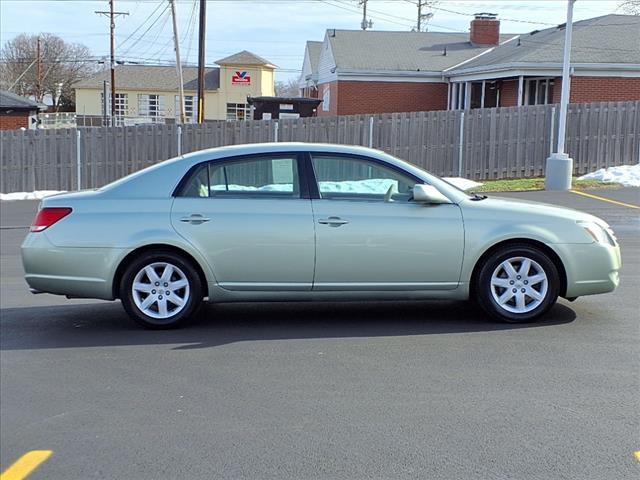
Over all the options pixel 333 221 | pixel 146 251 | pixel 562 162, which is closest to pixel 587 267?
pixel 333 221

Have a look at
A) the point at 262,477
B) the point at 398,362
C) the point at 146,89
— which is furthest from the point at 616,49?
the point at 146,89

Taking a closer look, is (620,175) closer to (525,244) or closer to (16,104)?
(525,244)

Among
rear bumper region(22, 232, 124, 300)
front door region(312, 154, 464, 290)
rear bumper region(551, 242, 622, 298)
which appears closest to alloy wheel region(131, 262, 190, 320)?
rear bumper region(22, 232, 124, 300)

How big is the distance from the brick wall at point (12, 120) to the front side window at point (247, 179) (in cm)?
3190

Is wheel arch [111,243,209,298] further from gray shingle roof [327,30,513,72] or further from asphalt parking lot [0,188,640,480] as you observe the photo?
gray shingle roof [327,30,513,72]

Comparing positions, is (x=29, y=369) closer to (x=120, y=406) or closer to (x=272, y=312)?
(x=120, y=406)

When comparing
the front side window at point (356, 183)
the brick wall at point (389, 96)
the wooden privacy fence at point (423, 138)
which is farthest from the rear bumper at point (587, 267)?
the brick wall at point (389, 96)

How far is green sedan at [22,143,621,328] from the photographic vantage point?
21.5ft

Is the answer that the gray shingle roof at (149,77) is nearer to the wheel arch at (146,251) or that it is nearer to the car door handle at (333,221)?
the wheel arch at (146,251)

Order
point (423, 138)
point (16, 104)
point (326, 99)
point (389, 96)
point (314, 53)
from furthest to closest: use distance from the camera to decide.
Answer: point (314, 53) → point (326, 99) → point (16, 104) → point (389, 96) → point (423, 138)

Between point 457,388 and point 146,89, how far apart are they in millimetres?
73254

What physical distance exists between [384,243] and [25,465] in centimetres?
338

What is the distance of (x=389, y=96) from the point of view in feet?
115

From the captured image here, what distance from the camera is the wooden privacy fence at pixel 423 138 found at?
843 inches
